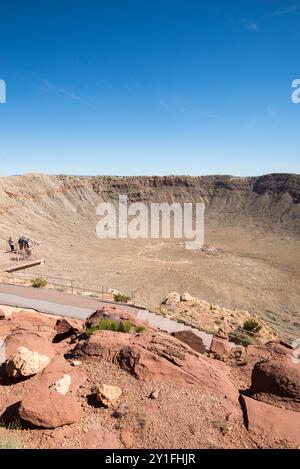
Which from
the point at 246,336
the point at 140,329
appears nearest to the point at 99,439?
the point at 140,329

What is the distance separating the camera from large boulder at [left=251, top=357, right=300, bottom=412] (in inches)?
276

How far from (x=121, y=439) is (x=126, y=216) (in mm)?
66937

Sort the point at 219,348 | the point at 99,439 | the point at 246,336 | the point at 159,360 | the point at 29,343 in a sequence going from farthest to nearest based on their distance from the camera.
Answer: the point at 246,336, the point at 219,348, the point at 29,343, the point at 159,360, the point at 99,439

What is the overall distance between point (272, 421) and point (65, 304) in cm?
1136

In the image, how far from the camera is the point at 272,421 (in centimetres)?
648

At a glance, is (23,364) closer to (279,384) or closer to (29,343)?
(29,343)

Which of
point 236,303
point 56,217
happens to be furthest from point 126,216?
point 236,303

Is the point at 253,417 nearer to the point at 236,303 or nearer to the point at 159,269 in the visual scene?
the point at 236,303

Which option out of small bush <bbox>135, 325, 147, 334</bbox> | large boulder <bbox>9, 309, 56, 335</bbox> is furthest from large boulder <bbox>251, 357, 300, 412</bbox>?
large boulder <bbox>9, 309, 56, 335</bbox>

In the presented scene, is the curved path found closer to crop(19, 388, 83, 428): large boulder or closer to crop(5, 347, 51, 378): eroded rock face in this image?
crop(5, 347, 51, 378): eroded rock face

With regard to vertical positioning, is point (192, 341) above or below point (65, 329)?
below

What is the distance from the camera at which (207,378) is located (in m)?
7.69

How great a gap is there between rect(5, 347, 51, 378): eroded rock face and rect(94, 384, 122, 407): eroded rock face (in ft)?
5.20
